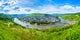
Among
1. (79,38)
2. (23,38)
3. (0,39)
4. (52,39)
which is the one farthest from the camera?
(52,39)

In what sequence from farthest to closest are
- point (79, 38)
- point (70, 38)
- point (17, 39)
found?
point (17, 39)
point (70, 38)
point (79, 38)

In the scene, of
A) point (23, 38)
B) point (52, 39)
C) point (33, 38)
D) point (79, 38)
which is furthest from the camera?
point (52, 39)

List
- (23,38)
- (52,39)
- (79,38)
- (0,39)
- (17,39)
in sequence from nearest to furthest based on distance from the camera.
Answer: (79,38)
(0,39)
(17,39)
(23,38)
(52,39)

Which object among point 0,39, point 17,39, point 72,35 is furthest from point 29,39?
point 72,35

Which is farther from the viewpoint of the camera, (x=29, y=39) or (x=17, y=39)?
(x=29, y=39)

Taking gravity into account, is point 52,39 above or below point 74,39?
below

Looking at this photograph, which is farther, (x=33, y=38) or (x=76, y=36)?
(x=33, y=38)

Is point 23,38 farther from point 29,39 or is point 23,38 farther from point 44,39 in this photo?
point 44,39

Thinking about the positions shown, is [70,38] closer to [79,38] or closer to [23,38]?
[79,38]

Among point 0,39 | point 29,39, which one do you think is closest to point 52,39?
point 29,39
